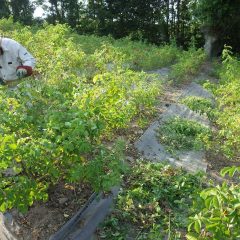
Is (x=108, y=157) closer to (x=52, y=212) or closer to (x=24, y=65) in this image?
(x=52, y=212)

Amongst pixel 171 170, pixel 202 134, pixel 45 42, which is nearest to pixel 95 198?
pixel 171 170

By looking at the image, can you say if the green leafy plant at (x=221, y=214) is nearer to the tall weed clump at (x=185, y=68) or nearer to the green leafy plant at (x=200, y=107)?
the green leafy plant at (x=200, y=107)

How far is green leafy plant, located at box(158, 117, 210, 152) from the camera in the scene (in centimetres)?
458

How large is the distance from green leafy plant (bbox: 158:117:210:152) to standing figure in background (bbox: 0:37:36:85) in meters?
1.96

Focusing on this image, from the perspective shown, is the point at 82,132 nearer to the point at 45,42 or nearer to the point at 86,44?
the point at 45,42

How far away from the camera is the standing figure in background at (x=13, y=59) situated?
447 cm

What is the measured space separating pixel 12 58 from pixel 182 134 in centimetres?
249

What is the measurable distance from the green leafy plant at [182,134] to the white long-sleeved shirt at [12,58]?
2.00 metres

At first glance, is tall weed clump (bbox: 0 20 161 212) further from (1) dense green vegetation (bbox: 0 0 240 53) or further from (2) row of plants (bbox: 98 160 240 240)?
(1) dense green vegetation (bbox: 0 0 240 53)

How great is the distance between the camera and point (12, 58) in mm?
4625

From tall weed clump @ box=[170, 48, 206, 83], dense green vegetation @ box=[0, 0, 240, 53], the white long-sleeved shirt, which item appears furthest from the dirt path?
dense green vegetation @ box=[0, 0, 240, 53]

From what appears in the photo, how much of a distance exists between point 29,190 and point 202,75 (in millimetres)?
8060

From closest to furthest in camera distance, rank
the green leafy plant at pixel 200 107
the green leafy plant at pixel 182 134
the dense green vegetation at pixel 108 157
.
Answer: the dense green vegetation at pixel 108 157 → the green leafy plant at pixel 182 134 → the green leafy plant at pixel 200 107

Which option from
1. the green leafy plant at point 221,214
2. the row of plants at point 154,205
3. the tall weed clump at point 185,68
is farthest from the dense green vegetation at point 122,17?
the green leafy plant at point 221,214
